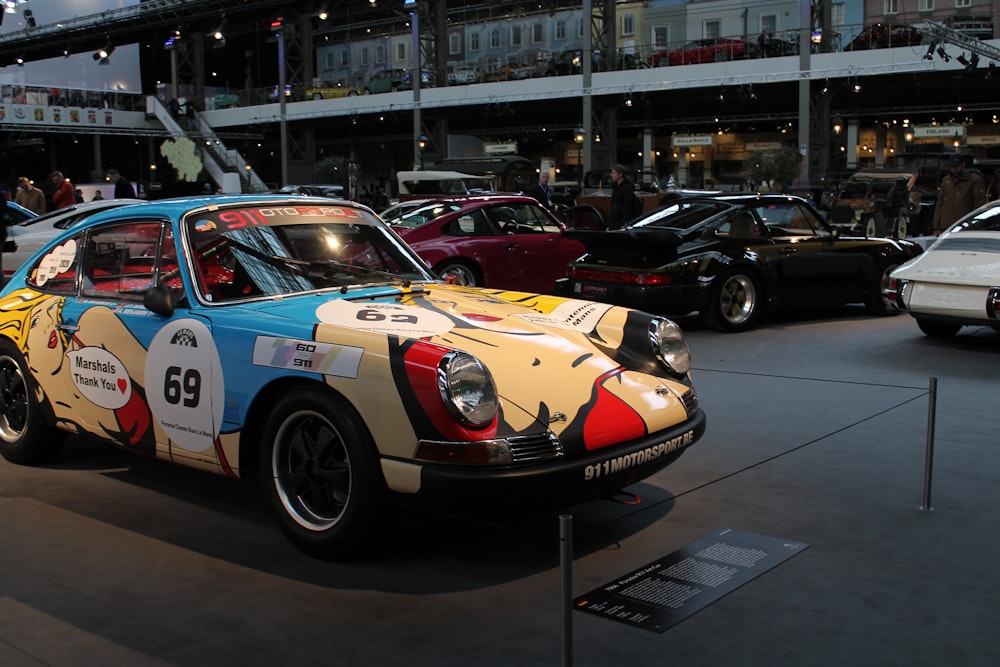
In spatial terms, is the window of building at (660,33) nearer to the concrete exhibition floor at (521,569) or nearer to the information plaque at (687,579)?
the concrete exhibition floor at (521,569)

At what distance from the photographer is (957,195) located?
13266 mm

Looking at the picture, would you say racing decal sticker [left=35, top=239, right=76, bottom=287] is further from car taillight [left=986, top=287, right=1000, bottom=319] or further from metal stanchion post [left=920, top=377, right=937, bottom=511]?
car taillight [left=986, top=287, right=1000, bottom=319]

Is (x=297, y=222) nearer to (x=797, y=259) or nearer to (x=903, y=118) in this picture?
(x=797, y=259)

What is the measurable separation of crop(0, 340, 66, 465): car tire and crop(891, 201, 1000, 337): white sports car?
7.34 metres

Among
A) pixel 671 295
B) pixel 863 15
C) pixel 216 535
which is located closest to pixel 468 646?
pixel 216 535

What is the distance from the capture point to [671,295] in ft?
31.6

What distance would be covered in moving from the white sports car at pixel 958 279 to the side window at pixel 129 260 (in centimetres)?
693

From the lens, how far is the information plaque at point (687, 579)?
11.1ft

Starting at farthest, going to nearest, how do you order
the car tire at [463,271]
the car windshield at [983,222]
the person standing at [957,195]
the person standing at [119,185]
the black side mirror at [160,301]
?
the person standing at [119,185], the person standing at [957,195], the car tire at [463,271], the car windshield at [983,222], the black side mirror at [160,301]

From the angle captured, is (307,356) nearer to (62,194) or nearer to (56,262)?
(56,262)

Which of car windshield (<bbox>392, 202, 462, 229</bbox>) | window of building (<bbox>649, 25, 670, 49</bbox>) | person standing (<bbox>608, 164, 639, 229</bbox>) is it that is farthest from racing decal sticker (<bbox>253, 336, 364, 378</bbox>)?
window of building (<bbox>649, 25, 670, 49</bbox>)

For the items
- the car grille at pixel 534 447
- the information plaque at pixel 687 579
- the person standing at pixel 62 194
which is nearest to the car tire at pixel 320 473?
the car grille at pixel 534 447

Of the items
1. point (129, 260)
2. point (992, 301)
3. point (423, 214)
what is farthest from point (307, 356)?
point (423, 214)

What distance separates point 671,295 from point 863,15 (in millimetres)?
32085
